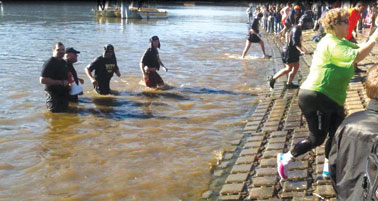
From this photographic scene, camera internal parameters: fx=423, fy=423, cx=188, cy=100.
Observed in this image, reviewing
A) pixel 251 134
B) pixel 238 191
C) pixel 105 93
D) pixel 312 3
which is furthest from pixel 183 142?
pixel 312 3

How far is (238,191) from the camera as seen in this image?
4527mm

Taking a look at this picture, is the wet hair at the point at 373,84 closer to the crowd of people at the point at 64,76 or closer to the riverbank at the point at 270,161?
the riverbank at the point at 270,161

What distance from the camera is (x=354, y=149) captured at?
2.40 metres

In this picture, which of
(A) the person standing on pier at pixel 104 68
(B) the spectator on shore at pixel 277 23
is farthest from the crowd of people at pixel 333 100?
(B) the spectator on shore at pixel 277 23

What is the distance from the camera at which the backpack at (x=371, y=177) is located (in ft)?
6.84

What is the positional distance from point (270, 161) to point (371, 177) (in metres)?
3.06

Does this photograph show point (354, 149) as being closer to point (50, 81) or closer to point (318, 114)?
point (318, 114)

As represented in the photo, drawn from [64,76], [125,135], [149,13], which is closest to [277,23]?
[64,76]

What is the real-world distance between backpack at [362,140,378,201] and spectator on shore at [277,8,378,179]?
66.8 inches

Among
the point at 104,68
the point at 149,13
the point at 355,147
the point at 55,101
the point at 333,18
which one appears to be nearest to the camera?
the point at 355,147

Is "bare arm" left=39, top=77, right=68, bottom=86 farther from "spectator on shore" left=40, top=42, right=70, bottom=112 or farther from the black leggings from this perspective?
the black leggings

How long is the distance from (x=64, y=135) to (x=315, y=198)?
4.35m

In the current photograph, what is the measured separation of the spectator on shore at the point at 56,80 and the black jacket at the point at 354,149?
6.51 meters

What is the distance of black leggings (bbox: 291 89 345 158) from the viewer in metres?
4.10
